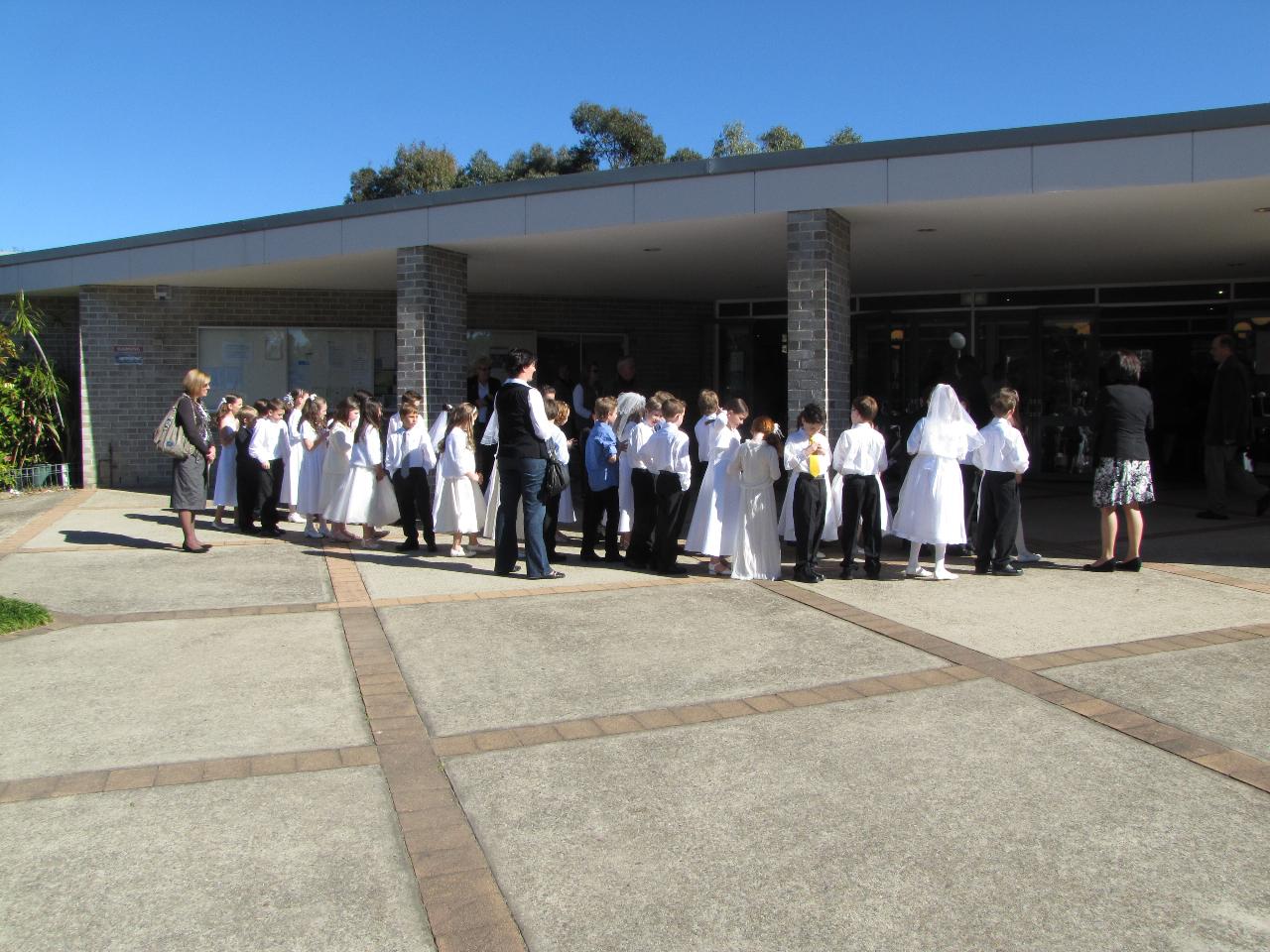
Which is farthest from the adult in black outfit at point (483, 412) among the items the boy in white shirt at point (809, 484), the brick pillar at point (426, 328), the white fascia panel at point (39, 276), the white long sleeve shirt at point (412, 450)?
the white fascia panel at point (39, 276)

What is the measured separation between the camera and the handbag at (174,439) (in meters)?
9.36

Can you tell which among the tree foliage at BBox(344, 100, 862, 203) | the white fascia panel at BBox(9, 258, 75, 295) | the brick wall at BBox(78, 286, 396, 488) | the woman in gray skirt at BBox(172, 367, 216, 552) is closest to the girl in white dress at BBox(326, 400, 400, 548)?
the woman in gray skirt at BBox(172, 367, 216, 552)

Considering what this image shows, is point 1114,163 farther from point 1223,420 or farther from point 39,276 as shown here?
point 39,276

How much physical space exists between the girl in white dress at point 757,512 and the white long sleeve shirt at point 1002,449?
1660 millimetres

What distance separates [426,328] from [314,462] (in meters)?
1.89

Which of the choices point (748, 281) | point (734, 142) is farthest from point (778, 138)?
point (748, 281)

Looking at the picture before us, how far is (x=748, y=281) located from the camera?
15.2m

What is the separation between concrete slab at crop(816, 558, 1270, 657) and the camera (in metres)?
6.26

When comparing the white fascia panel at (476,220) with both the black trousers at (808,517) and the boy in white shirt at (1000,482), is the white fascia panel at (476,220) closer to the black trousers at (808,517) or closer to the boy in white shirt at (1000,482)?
the black trousers at (808,517)

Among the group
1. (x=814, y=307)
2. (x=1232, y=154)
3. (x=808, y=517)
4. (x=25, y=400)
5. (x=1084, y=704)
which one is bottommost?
(x=1084, y=704)

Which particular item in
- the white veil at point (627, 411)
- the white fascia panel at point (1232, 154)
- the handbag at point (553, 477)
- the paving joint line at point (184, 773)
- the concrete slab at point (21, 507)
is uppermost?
the white fascia panel at point (1232, 154)

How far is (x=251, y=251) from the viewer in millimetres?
12492

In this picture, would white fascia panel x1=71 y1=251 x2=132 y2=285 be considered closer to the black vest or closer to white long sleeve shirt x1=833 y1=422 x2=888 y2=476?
the black vest

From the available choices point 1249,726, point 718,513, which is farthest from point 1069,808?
point 718,513
